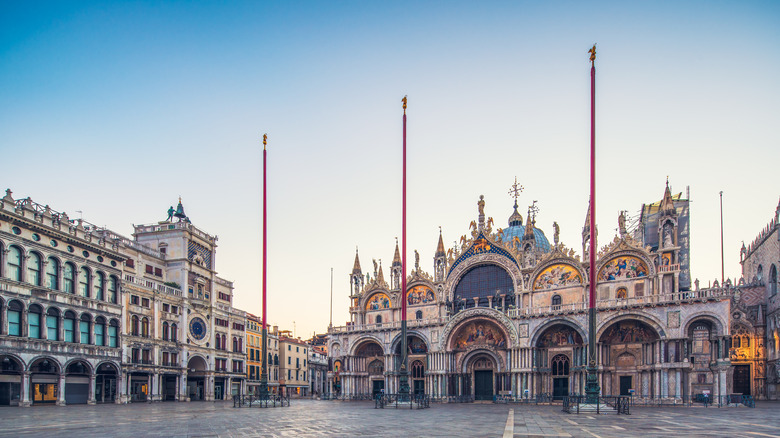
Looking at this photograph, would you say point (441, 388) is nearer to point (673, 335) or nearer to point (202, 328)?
point (673, 335)

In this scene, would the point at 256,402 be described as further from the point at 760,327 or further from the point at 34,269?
the point at 760,327

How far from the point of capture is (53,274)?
43.8m

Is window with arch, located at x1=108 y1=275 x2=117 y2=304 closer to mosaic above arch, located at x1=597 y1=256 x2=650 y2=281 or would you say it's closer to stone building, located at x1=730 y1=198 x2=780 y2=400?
mosaic above arch, located at x1=597 y1=256 x2=650 y2=281

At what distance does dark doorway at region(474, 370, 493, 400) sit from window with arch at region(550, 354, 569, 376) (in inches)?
247

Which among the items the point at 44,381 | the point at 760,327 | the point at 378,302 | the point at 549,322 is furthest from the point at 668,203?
the point at 44,381

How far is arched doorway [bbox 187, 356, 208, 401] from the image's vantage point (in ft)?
206

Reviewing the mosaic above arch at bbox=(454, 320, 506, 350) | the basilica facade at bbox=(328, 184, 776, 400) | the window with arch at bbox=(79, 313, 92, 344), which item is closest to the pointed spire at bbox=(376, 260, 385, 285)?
the basilica facade at bbox=(328, 184, 776, 400)

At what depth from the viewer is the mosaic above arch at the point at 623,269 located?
48625 millimetres

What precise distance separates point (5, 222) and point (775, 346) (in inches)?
2441

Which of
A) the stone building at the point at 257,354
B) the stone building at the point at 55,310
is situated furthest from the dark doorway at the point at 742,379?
the stone building at the point at 55,310

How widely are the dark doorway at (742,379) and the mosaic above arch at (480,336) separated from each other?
78.9 feet

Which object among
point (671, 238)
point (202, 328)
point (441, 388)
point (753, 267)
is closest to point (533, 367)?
point (441, 388)

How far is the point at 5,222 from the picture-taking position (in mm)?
39906

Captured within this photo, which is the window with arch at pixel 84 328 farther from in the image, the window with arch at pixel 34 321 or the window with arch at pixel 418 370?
the window with arch at pixel 418 370
